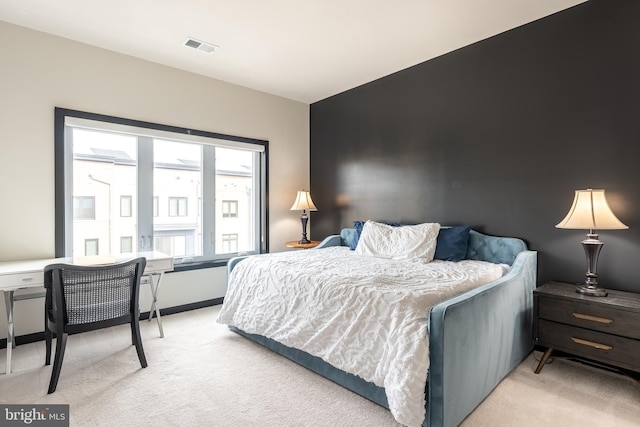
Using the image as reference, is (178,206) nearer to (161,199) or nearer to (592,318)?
(161,199)

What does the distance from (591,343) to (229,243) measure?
3.62m

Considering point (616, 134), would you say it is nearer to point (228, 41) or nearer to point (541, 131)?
point (541, 131)

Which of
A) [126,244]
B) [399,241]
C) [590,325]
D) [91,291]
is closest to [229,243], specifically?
[126,244]

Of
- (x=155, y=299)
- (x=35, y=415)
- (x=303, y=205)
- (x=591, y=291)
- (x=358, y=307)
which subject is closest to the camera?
(x=35, y=415)

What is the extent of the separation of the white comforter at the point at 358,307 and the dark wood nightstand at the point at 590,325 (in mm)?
404

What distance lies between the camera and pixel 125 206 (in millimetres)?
3410

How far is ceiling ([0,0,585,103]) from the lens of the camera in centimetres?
250

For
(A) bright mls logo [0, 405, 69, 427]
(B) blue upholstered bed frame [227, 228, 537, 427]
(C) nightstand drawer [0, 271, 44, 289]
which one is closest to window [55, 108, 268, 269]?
(C) nightstand drawer [0, 271, 44, 289]

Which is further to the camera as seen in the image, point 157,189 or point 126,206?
point 157,189

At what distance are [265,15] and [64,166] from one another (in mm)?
2275

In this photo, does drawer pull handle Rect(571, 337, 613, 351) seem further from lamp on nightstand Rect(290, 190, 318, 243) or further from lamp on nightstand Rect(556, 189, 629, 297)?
lamp on nightstand Rect(290, 190, 318, 243)

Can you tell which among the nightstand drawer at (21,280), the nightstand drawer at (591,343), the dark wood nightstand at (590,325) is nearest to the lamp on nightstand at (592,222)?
the dark wood nightstand at (590,325)

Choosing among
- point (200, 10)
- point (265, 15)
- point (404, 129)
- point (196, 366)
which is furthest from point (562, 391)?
point (200, 10)

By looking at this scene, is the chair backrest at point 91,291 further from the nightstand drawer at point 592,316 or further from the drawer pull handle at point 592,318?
the drawer pull handle at point 592,318
